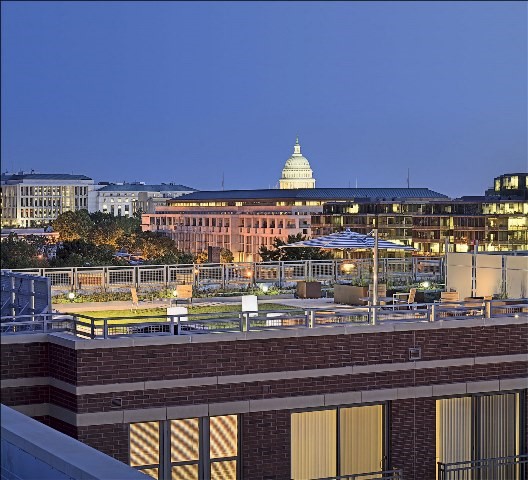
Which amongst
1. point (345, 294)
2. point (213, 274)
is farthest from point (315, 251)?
point (345, 294)

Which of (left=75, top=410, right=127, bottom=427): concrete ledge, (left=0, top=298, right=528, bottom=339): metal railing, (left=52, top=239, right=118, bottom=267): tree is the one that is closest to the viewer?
(left=75, top=410, right=127, bottom=427): concrete ledge

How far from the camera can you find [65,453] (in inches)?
284

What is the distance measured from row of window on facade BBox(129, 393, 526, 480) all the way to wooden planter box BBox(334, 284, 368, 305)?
6.00m

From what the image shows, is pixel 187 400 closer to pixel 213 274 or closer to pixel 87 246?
pixel 213 274

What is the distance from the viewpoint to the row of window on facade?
46.3 ft

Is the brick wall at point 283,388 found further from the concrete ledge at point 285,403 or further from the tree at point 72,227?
the tree at point 72,227

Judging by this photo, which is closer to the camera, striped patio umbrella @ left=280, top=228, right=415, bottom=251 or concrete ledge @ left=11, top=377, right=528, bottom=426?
concrete ledge @ left=11, top=377, right=528, bottom=426

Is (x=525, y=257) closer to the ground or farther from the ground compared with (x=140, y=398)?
farther from the ground

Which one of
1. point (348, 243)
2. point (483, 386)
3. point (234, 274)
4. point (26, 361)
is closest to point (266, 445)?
point (26, 361)

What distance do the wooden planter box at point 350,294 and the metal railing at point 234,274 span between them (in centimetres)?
321

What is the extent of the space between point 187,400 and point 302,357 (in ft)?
5.53

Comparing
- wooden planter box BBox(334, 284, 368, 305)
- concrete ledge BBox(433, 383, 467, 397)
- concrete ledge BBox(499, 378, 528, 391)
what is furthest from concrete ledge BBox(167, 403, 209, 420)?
wooden planter box BBox(334, 284, 368, 305)

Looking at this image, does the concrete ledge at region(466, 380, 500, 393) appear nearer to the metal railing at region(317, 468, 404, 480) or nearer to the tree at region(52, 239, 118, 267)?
the metal railing at region(317, 468, 404, 480)

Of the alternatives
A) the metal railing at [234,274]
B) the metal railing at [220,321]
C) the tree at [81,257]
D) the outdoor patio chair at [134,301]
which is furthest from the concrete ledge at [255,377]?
the tree at [81,257]
